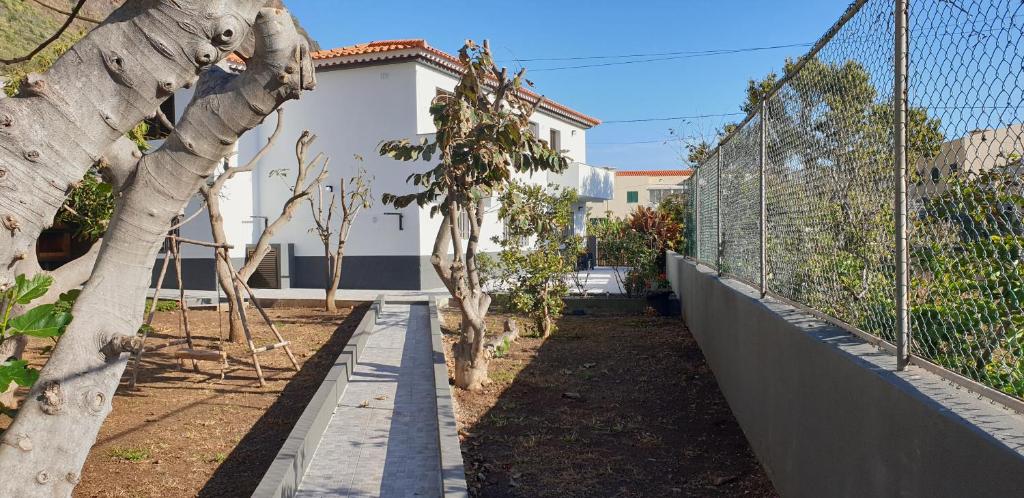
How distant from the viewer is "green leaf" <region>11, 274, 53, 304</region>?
8.70 feet

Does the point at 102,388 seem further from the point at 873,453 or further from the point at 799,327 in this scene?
the point at 799,327

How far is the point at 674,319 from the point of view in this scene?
13.4 m

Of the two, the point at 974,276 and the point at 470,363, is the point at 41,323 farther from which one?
the point at 470,363

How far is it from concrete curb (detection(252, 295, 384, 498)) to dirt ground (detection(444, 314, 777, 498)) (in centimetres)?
110

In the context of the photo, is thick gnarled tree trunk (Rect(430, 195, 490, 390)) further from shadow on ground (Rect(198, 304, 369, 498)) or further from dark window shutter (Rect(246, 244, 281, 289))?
dark window shutter (Rect(246, 244, 281, 289))

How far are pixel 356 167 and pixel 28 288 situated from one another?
634 inches

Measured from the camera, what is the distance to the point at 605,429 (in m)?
6.46

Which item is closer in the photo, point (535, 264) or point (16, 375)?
point (16, 375)

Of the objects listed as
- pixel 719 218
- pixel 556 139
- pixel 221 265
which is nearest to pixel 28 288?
pixel 719 218

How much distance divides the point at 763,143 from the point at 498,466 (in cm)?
285

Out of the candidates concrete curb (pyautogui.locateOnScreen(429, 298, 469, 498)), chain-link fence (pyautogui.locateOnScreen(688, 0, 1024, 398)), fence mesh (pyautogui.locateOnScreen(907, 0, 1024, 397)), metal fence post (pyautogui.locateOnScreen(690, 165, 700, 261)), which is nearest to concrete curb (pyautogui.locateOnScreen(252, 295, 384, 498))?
concrete curb (pyautogui.locateOnScreen(429, 298, 469, 498))

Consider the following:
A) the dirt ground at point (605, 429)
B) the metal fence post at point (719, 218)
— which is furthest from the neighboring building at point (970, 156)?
the metal fence post at point (719, 218)

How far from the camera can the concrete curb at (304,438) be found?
4523mm

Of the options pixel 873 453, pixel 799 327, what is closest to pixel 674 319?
pixel 799 327
